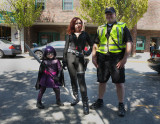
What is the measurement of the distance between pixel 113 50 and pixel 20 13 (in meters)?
14.2

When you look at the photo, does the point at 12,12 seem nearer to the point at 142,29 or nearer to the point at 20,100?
the point at 20,100

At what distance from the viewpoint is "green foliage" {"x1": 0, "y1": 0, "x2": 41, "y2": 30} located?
1525 cm

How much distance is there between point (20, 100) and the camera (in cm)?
387

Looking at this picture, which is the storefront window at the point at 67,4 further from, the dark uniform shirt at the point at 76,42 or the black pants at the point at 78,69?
the black pants at the point at 78,69

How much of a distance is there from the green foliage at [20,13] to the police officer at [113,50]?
13.8 metres

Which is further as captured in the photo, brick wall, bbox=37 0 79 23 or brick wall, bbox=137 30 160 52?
brick wall, bbox=137 30 160 52

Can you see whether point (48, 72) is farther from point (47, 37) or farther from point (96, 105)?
point (47, 37)

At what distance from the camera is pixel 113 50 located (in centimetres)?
307

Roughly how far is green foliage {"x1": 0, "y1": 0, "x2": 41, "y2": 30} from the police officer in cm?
1383

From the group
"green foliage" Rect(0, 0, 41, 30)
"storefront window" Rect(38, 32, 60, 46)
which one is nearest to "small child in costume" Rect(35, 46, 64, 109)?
"green foliage" Rect(0, 0, 41, 30)

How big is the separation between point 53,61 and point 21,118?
1210 millimetres

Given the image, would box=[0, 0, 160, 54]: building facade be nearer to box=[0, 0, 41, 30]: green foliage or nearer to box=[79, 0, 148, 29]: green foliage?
box=[0, 0, 41, 30]: green foliage

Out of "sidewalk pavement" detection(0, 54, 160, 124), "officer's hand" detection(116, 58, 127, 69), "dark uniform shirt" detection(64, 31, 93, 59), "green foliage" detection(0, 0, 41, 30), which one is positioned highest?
"green foliage" detection(0, 0, 41, 30)

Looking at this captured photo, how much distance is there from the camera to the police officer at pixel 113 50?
9.86ft
